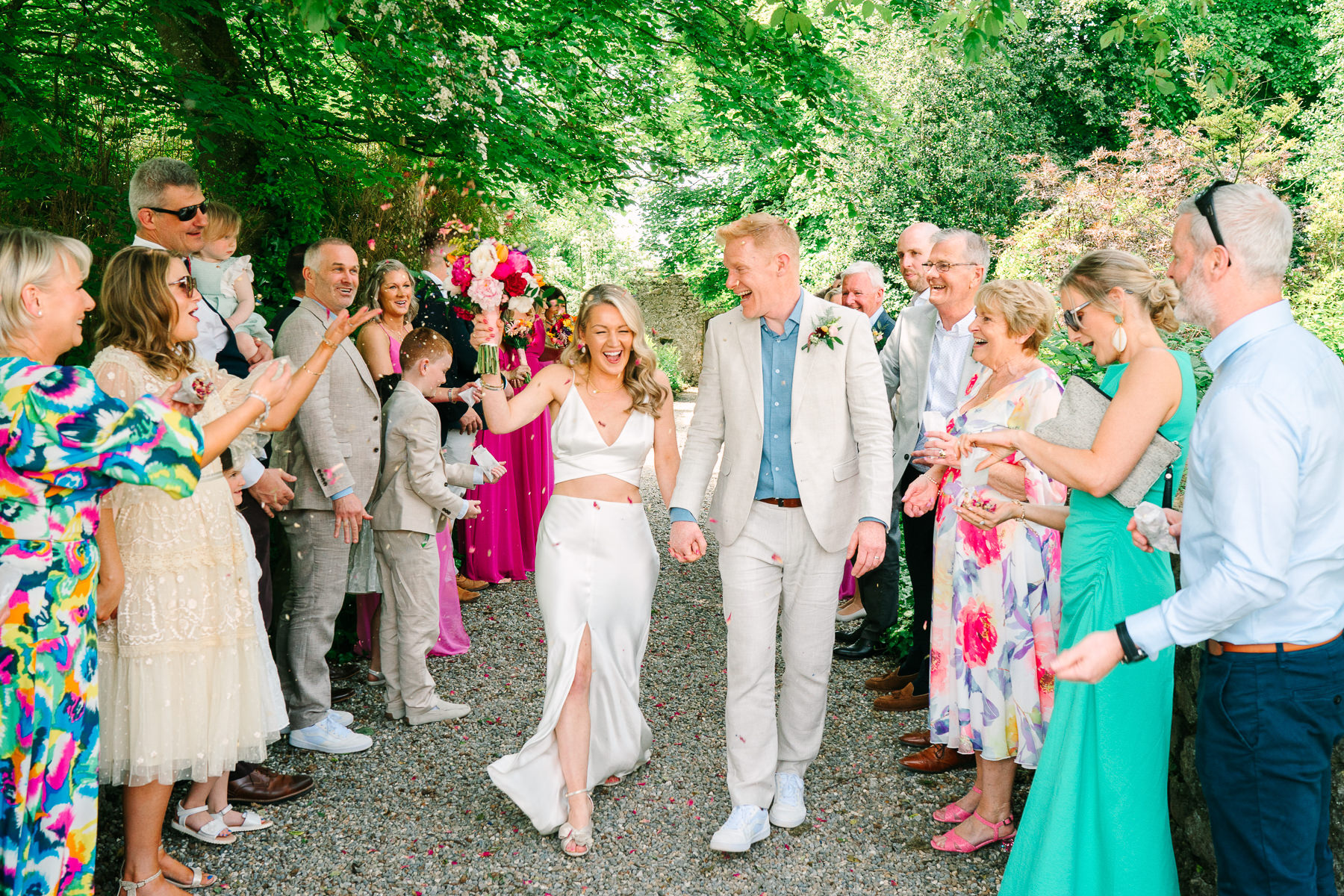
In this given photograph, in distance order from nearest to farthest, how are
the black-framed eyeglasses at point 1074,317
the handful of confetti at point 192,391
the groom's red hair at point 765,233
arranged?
the black-framed eyeglasses at point 1074,317 < the handful of confetti at point 192,391 < the groom's red hair at point 765,233

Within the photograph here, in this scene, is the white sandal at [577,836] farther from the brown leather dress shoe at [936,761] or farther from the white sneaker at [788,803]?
the brown leather dress shoe at [936,761]

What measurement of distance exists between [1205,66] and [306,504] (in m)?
21.9

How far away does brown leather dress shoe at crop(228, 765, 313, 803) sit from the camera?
393 cm

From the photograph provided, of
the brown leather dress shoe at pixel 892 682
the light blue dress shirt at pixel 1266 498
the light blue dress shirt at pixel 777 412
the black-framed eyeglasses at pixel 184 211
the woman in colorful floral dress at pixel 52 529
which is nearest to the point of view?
the light blue dress shirt at pixel 1266 498

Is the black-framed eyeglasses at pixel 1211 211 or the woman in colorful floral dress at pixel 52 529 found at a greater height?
the black-framed eyeglasses at pixel 1211 211

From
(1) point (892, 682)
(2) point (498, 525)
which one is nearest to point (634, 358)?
(1) point (892, 682)

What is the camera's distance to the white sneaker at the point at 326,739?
174 inches

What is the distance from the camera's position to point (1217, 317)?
2.18m

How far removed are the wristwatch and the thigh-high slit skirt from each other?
2146 millimetres

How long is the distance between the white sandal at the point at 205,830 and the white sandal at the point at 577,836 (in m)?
1.35

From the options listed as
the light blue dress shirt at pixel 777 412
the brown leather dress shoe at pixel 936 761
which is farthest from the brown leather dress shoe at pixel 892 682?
the light blue dress shirt at pixel 777 412

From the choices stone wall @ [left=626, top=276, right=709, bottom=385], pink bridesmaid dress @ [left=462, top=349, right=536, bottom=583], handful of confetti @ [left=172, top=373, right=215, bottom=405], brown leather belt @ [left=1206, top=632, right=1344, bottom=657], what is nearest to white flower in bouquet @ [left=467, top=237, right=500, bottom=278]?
handful of confetti @ [left=172, top=373, right=215, bottom=405]

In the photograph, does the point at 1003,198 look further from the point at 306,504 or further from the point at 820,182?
the point at 306,504

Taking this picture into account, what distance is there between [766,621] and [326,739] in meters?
2.37
